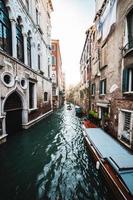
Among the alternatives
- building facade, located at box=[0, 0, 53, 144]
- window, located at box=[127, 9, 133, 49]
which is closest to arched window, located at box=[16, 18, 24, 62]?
building facade, located at box=[0, 0, 53, 144]

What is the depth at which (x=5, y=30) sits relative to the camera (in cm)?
781

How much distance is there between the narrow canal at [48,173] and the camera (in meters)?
3.51

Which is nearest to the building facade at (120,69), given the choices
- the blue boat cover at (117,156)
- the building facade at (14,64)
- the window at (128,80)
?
the window at (128,80)

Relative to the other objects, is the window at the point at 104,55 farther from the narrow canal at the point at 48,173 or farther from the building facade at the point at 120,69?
the narrow canal at the point at 48,173

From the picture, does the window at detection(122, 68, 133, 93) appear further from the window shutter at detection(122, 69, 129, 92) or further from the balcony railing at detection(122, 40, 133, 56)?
the balcony railing at detection(122, 40, 133, 56)

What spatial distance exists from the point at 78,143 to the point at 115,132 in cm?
222

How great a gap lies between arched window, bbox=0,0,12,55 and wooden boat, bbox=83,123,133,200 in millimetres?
7517

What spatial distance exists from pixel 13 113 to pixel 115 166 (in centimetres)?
792

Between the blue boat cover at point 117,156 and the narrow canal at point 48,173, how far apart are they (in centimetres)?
70

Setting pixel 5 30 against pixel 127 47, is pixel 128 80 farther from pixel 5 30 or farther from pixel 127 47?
pixel 5 30

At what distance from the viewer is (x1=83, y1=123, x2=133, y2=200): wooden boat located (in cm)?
289

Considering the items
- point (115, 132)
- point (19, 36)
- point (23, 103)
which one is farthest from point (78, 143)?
point (19, 36)

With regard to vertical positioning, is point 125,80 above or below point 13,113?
above

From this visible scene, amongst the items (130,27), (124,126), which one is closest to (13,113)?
(124,126)
